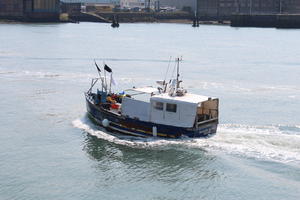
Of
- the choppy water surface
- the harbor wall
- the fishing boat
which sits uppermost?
the harbor wall

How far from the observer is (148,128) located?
31.4m

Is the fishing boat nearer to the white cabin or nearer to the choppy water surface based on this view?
the white cabin

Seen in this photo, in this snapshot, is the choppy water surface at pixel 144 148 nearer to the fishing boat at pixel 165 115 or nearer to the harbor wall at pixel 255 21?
the fishing boat at pixel 165 115

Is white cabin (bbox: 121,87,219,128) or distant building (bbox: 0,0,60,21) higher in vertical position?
distant building (bbox: 0,0,60,21)

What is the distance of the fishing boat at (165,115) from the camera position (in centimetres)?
3070

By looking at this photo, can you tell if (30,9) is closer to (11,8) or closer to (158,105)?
(11,8)

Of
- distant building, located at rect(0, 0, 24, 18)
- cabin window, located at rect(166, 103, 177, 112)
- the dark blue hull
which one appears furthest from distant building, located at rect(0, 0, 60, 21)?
cabin window, located at rect(166, 103, 177, 112)

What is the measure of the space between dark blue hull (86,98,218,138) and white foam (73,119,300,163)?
364 mm

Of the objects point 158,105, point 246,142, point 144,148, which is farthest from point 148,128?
point 246,142

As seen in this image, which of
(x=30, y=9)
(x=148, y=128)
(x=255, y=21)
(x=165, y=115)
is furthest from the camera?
(x=30, y=9)

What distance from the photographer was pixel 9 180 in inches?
1016

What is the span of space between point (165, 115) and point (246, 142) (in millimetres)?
4433

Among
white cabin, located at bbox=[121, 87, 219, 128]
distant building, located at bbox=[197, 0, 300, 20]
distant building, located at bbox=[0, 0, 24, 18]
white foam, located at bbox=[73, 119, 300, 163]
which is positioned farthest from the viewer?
distant building, located at bbox=[197, 0, 300, 20]

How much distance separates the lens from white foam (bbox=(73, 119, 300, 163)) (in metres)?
28.4
